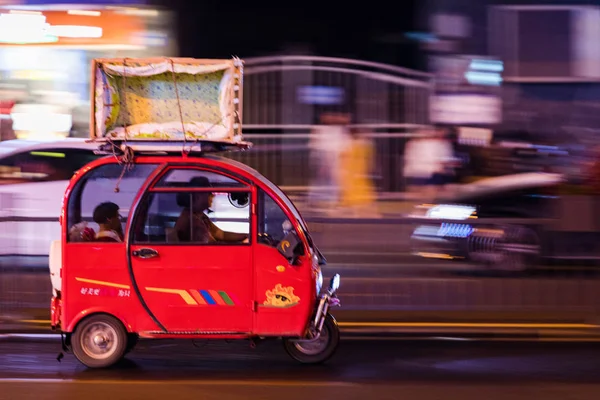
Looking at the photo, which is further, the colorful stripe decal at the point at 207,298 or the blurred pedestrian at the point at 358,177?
the blurred pedestrian at the point at 358,177

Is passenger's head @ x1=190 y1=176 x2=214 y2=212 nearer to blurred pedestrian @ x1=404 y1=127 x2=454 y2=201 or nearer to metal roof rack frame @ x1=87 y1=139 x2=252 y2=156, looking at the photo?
metal roof rack frame @ x1=87 y1=139 x2=252 y2=156

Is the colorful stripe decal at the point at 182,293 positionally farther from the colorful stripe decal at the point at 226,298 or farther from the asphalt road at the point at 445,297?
the asphalt road at the point at 445,297

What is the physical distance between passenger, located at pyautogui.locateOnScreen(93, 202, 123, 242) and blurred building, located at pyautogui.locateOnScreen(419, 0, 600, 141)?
9388 millimetres

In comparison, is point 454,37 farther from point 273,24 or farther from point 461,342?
point 461,342

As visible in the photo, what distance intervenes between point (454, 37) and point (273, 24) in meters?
4.62

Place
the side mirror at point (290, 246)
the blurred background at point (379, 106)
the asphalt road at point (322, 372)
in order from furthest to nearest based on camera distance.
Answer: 1. the blurred background at point (379, 106)
2. the side mirror at point (290, 246)
3. the asphalt road at point (322, 372)

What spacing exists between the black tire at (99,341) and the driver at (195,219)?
931 millimetres

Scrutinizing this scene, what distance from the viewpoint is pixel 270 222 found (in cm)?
792

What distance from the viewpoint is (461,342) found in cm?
924

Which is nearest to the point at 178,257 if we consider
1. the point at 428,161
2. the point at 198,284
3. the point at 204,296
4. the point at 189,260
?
the point at 189,260

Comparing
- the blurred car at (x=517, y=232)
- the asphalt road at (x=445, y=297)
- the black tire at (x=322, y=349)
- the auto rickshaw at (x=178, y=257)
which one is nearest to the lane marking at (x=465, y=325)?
the asphalt road at (x=445, y=297)

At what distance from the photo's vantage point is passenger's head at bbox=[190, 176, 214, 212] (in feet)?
25.6

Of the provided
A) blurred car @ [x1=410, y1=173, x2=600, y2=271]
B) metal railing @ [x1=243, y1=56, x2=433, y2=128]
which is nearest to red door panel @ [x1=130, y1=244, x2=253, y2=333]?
blurred car @ [x1=410, y1=173, x2=600, y2=271]

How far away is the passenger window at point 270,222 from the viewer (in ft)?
25.5
